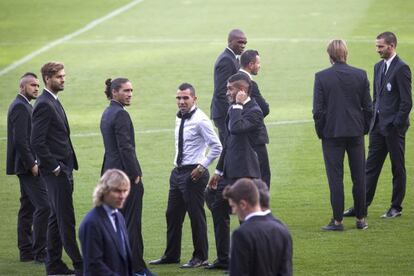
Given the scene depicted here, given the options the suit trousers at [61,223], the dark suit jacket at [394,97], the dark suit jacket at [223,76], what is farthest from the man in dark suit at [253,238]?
the dark suit jacket at [223,76]

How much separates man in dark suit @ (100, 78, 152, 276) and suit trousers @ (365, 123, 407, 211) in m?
3.91

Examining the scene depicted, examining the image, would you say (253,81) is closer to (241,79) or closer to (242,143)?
(241,79)

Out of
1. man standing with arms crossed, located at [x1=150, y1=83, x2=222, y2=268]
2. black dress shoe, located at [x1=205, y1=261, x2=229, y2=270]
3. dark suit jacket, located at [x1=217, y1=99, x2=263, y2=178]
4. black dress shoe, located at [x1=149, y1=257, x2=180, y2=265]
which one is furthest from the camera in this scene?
black dress shoe, located at [x1=149, y1=257, x2=180, y2=265]

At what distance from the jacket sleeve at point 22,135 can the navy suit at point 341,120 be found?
3.55 meters

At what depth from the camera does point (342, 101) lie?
14555 millimetres

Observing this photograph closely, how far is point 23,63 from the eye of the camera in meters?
28.8

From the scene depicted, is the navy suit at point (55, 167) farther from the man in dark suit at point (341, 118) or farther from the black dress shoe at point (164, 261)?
the man in dark suit at point (341, 118)

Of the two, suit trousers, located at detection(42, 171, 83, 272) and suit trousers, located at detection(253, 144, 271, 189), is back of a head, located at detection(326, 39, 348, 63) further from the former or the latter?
suit trousers, located at detection(42, 171, 83, 272)

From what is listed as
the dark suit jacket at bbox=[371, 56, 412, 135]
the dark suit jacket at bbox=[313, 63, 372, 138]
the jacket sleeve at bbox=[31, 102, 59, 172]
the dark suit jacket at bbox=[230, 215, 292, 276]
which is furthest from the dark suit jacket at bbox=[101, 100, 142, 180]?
the dark suit jacket at bbox=[371, 56, 412, 135]

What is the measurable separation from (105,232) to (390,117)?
21.5 ft

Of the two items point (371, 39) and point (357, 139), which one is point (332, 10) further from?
point (357, 139)

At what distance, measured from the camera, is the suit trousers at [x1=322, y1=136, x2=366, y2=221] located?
14.7 metres

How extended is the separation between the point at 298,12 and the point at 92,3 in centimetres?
705

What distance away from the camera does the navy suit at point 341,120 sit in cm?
1452
